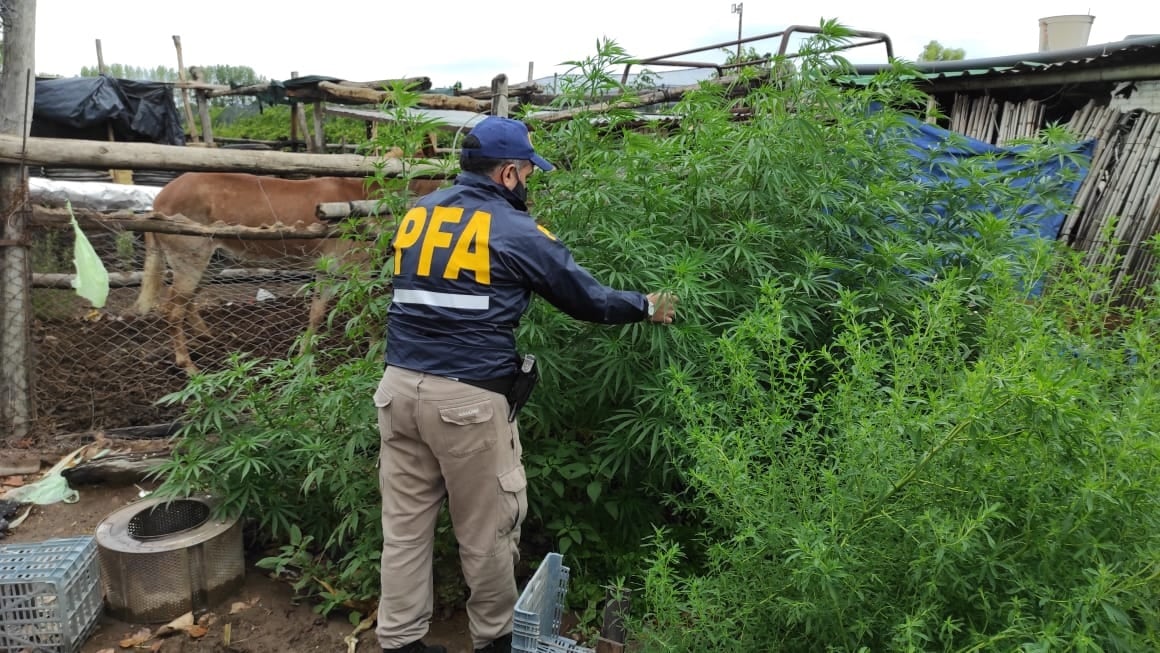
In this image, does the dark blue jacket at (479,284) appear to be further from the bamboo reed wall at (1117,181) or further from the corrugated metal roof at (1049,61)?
the bamboo reed wall at (1117,181)

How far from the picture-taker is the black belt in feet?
8.56

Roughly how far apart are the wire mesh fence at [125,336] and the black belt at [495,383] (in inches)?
101

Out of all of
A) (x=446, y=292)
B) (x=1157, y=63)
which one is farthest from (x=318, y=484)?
(x=1157, y=63)

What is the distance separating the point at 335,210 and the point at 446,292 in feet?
7.15

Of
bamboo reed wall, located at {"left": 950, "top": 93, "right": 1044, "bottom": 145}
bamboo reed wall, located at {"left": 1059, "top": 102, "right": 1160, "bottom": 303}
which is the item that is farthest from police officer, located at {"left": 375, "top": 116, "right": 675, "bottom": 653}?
bamboo reed wall, located at {"left": 950, "top": 93, "right": 1044, "bottom": 145}

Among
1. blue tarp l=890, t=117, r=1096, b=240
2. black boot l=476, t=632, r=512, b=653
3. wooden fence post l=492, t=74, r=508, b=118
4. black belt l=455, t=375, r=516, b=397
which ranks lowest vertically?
black boot l=476, t=632, r=512, b=653

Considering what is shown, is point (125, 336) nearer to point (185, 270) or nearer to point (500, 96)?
point (185, 270)

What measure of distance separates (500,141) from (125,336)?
4.78 m

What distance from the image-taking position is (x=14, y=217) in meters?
4.34

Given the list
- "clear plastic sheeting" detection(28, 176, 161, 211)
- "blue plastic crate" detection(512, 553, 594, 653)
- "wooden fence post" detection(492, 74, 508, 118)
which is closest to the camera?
"blue plastic crate" detection(512, 553, 594, 653)

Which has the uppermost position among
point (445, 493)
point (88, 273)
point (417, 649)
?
point (88, 273)

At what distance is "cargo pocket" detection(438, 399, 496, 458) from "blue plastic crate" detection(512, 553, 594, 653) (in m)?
0.45

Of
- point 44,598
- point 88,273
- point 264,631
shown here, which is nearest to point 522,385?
point 264,631

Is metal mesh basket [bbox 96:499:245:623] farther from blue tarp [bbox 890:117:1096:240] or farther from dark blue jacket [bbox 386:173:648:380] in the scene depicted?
blue tarp [bbox 890:117:1096:240]
